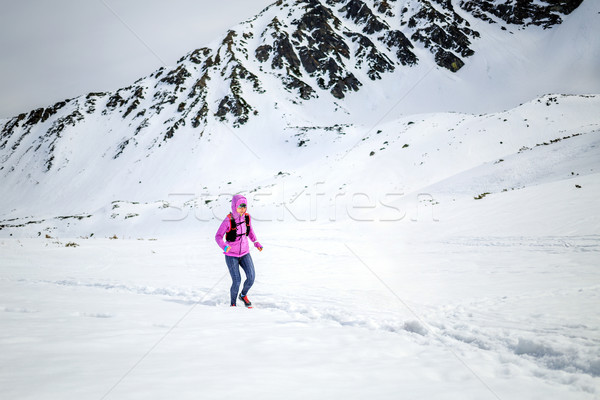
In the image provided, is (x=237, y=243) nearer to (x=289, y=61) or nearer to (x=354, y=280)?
(x=354, y=280)

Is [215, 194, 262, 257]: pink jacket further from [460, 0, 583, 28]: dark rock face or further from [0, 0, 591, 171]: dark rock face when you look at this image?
[460, 0, 583, 28]: dark rock face

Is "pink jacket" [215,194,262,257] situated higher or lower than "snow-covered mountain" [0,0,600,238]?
lower

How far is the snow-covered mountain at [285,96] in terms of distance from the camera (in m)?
51.5

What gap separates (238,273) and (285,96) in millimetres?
69541

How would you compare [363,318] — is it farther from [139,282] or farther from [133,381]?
[139,282]

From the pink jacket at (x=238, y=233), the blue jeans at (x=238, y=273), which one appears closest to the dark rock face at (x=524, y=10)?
the pink jacket at (x=238, y=233)

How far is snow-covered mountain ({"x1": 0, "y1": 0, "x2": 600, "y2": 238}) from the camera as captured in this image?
51469 mm

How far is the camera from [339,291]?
680 centimetres

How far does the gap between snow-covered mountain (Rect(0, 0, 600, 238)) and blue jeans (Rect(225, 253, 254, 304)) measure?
26131 mm

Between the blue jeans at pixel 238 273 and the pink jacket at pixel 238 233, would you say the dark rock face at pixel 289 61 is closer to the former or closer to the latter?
the pink jacket at pixel 238 233

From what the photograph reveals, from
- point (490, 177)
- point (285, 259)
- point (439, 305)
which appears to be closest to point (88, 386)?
point (439, 305)

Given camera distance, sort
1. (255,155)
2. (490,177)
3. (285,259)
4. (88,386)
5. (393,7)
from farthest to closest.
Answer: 1. (393,7)
2. (255,155)
3. (490,177)
4. (285,259)
5. (88,386)

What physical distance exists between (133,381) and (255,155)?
52.2m

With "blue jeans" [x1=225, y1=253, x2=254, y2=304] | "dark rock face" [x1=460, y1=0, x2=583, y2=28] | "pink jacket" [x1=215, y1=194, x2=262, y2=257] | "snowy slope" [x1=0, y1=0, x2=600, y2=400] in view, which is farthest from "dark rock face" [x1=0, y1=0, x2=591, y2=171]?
"blue jeans" [x1=225, y1=253, x2=254, y2=304]
